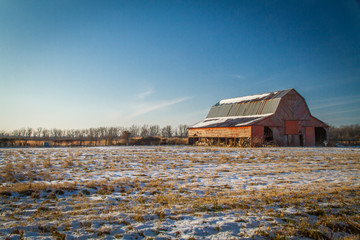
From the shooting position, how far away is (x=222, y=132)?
33.3 meters

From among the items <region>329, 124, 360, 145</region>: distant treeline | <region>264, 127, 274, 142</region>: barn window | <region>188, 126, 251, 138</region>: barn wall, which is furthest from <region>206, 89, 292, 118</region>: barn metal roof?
<region>329, 124, 360, 145</region>: distant treeline

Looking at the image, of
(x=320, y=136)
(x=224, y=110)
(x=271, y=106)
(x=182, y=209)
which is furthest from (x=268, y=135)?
(x=182, y=209)

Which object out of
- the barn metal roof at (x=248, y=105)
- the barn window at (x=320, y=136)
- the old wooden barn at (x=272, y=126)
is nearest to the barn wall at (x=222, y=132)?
the old wooden barn at (x=272, y=126)

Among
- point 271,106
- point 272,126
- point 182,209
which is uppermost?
point 271,106

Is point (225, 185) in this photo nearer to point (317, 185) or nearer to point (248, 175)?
point (248, 175)

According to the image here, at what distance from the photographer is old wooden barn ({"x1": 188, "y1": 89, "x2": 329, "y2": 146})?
29.5 m

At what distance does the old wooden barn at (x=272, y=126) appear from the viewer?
29500 mm

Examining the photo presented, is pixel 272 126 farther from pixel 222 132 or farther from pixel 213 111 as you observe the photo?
pixel 213 111

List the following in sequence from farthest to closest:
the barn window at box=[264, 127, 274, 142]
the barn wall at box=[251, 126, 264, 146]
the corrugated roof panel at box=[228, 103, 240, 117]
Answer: the corrugated roof panel at box=[228, 103, 240, 117] < the barn window at box=[264, 127, 274, 142] < the barn wall at box=[251, 126, 264, 146]

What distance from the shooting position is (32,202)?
6.09m

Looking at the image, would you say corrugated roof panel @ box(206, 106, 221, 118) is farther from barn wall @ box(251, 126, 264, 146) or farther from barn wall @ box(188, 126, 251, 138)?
barn wall @ box(251, 126, 264, 146)

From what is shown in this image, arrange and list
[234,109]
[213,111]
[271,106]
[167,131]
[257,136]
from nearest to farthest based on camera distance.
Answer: [257,136] → [271,106] → [234,109] → [213,111] → [167,131]

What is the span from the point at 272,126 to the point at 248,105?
7287 mm

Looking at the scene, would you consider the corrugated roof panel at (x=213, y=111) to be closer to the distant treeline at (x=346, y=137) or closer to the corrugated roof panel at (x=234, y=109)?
the corrugated roof panel at (x=234, y=109)
